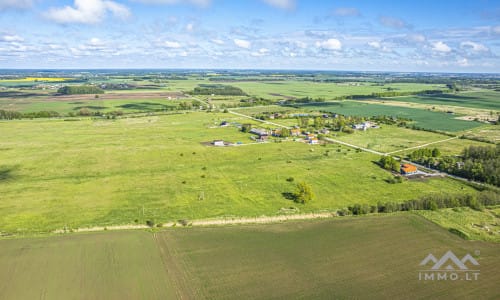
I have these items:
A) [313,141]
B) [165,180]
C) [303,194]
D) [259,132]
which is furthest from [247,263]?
[259,132]

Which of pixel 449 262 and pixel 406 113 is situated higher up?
pixel 406 113

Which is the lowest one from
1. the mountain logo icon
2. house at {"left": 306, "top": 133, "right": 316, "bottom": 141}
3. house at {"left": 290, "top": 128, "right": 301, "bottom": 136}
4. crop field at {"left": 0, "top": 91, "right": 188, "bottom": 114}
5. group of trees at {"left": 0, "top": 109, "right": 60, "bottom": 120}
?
the mountain logo icon

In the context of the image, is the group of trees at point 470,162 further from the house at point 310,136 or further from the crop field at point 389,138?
the house at point 310,136

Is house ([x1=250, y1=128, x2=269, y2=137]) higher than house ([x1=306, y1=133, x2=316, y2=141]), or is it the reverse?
house ([x1=250, y1=128, x2=269, y2=137])

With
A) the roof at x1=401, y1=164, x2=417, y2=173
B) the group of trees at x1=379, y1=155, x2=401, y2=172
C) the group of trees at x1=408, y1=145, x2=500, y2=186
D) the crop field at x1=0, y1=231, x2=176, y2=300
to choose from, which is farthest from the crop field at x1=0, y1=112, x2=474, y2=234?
the group of trees at x1=408, y1=145, x2=500, y2=186

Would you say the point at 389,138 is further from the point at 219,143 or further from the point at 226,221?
the point at 226,221

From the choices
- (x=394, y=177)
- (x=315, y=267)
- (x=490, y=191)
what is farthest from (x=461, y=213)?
(x=315, y=267)

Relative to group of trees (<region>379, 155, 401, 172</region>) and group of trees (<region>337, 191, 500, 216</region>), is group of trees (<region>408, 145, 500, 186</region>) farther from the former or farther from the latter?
group of trees (<region>337, 191, 500, 216</region>)

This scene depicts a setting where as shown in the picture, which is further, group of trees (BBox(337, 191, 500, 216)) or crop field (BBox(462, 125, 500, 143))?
crop field (BBox(462, 125, 500, 143))
